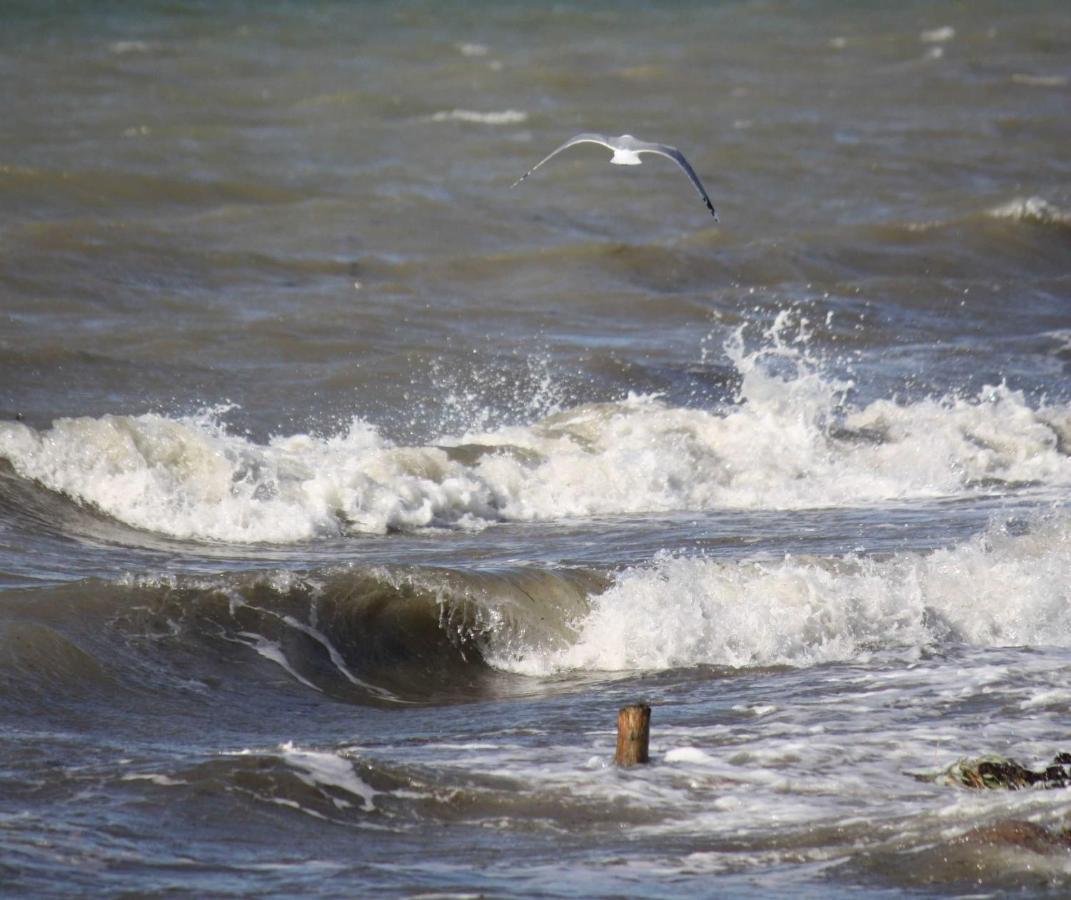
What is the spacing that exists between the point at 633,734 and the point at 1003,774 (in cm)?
115

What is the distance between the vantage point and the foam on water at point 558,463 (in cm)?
1055

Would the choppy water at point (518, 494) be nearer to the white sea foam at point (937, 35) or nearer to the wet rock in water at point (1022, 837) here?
the wet rock in water at point (1022, 837)

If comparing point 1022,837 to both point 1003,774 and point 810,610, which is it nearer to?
point 1003,774

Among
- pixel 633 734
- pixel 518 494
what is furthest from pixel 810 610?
pixel 518 494

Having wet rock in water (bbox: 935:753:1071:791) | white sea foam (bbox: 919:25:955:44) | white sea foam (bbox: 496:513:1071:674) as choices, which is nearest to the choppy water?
white sea foam (bbox: 496:513:1071:674)

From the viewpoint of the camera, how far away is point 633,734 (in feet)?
19.9

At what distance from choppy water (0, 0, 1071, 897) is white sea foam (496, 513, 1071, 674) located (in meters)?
0.02

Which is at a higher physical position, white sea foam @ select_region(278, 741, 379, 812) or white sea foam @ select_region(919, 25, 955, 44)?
white sea foam @ select_region(919, 25, 955, 44)

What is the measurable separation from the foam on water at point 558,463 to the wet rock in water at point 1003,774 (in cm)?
496

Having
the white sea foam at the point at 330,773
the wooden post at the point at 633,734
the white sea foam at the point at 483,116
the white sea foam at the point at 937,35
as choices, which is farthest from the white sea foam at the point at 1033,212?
the white sea foam at the point at 330,773

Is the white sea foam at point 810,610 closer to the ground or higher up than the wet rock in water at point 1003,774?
higher up

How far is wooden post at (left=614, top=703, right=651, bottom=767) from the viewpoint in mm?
6008

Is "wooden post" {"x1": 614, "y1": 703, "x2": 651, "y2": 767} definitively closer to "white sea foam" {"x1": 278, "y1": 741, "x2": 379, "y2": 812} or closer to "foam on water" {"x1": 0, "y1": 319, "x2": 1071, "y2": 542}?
"white sea foam" {"x1": 278, "y1": 741, "x2": 379, "y2": 812}

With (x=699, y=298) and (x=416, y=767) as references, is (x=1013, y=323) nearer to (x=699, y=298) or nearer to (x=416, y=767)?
(x=699, y=298)
